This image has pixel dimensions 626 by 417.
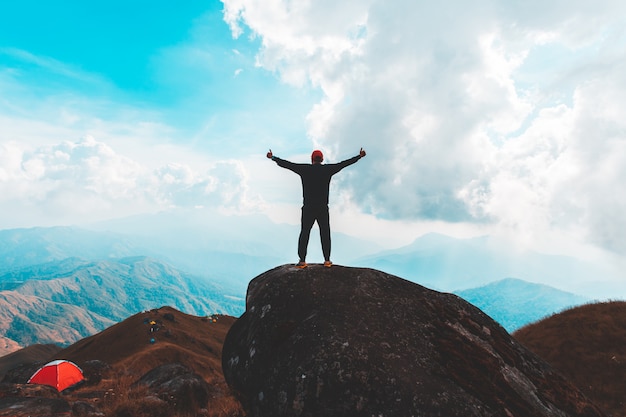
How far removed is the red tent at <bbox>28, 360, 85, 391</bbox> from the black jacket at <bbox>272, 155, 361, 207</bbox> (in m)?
30.9

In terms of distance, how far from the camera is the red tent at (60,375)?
3155cm

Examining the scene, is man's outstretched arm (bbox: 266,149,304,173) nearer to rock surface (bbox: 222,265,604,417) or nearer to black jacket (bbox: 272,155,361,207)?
black jacket (bbox: 272,155,361,207)

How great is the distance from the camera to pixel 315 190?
12.8m

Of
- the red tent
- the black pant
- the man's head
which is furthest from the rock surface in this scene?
the red tent

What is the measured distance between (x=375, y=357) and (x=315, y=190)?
6.38m

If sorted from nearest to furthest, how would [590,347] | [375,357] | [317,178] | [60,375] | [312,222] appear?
[375,357] < [317,178] < [312,222] < [590,347] < [60,375]

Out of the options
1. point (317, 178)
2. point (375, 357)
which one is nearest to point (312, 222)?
point (317, 178)

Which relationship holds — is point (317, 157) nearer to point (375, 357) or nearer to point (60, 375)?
point (375, 357)

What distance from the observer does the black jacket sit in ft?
41.8

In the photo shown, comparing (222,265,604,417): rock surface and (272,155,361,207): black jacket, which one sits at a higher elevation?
(272,155,361,207): black jacket

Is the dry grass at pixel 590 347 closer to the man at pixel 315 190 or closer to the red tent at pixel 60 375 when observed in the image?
the man at pixel 315 190

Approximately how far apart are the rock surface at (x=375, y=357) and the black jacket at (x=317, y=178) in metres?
2.52

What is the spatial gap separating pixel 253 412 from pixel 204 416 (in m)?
4.99

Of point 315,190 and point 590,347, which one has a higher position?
point 315,190
